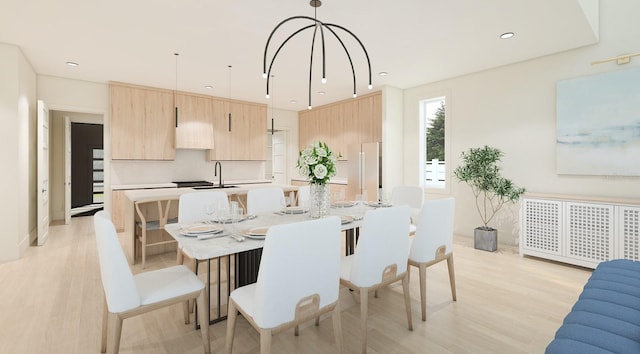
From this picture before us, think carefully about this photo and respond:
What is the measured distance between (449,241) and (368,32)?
226 centimetres

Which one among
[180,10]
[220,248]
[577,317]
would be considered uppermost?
[180,10]

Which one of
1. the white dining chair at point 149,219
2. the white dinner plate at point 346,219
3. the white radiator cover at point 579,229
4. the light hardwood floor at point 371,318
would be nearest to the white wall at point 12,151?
the light hardwood floor at point 371,318

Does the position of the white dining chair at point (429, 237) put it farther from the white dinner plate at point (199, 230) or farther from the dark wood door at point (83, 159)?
the dark wood door at point (83, 159)

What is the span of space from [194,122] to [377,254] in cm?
512

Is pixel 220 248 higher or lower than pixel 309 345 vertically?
higher

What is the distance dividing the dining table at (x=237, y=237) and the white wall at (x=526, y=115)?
2409 mm

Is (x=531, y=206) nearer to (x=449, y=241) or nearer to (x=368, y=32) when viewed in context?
(x=449, y=241)

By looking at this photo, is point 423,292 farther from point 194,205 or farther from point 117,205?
point 117,205

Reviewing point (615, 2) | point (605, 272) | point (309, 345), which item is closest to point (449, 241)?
point (605, 272)

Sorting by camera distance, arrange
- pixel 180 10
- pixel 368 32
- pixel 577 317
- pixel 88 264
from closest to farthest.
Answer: pixel 577 317 < pixel 180 10 < pixel 368 32 < pixel 88 264

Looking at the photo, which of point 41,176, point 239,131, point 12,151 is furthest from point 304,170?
point 239,131

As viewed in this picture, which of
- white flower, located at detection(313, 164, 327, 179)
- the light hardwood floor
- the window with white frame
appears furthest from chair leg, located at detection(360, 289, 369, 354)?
the window with white frame

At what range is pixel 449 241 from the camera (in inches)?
101

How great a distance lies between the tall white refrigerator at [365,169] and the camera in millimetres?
5496
